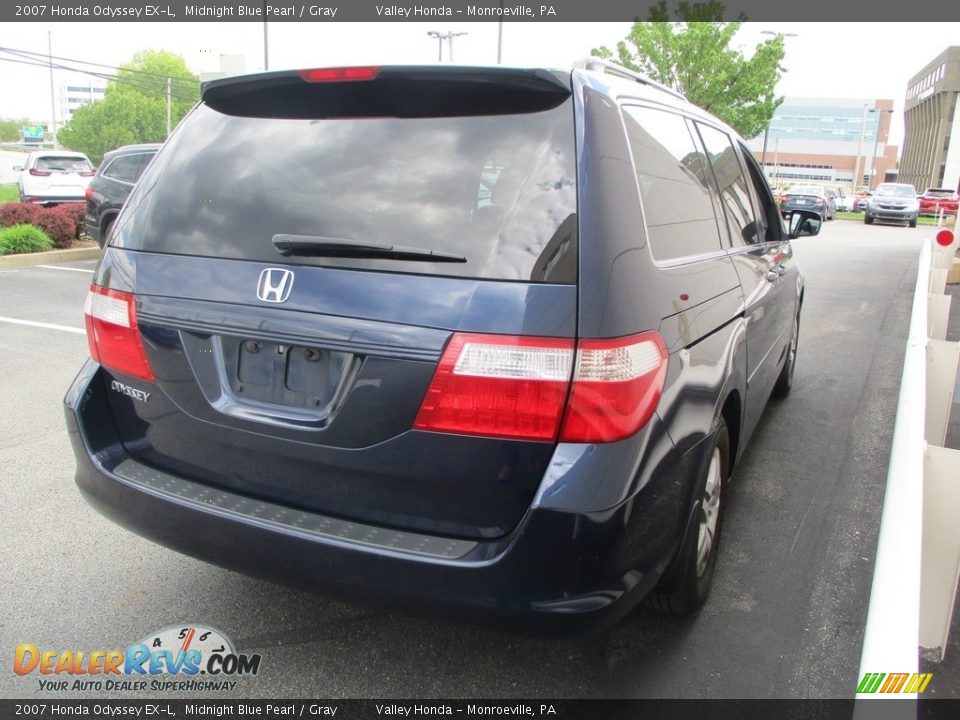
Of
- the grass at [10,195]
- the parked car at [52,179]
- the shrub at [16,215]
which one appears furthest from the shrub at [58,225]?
the grass at [10,195]

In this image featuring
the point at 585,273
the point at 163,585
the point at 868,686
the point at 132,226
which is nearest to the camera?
the point at 868,686

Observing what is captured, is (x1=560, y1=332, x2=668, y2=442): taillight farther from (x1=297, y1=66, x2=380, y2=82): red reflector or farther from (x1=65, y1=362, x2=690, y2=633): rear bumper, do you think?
(x1=297, y1=66, x2=380, y2=82): red reflector

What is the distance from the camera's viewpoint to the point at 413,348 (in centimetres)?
201

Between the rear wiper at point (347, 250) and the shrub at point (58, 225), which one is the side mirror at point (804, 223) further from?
the shrub at point (58, 225)

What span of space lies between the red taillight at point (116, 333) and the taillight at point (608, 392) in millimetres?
1332

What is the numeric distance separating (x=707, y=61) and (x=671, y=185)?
30.7 meters

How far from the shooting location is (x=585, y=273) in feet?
6.57

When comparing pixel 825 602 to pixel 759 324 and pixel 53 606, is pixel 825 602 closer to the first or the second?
pixel 759 324

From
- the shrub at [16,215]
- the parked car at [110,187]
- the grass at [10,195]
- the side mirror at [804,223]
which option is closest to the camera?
the side mirror at [804,223]

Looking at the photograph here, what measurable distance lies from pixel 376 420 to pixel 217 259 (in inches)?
28.8

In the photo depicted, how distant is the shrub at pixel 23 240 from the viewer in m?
11.7

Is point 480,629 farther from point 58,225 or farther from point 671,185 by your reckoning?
point 58,225

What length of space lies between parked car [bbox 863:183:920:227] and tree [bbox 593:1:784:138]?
571cm

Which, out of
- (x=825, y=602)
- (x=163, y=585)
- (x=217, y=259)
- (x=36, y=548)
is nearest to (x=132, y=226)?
(x=217, y=259)
